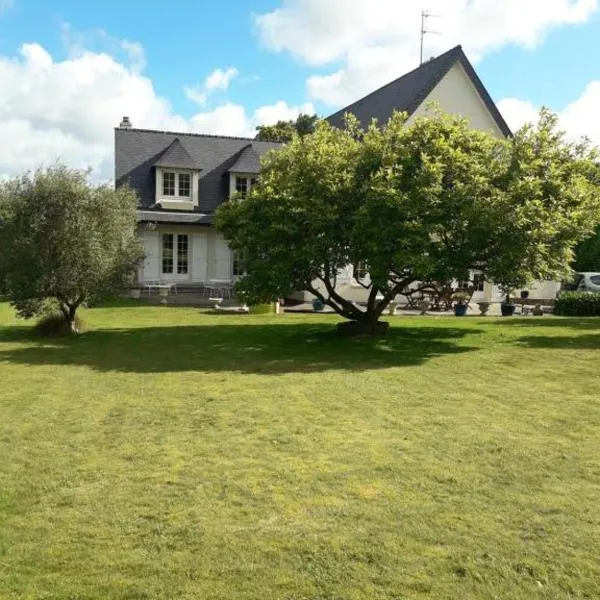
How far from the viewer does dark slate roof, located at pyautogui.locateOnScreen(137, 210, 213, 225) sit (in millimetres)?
30156

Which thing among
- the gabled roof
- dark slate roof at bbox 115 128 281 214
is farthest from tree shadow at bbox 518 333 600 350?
the gabled roof

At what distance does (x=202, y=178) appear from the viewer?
3350 cm

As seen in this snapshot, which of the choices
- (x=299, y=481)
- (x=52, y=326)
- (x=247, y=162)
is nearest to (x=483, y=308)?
(x=247, y=162)

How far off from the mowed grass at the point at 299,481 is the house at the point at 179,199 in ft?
60.2

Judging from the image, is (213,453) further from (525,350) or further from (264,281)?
(525,350)

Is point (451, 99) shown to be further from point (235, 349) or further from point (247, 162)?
point (235, 349)

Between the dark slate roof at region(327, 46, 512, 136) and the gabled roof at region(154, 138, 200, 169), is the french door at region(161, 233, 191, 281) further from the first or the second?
the dark slate roof at region(327, 46, 512, 136)

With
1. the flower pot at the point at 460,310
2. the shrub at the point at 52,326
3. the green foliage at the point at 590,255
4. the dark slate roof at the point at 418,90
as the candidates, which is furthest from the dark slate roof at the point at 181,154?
the green foliage at the point at 590,255

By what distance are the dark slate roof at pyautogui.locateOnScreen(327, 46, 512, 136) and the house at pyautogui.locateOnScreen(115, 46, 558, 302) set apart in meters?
0.05

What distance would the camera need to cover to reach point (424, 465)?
6.63 m

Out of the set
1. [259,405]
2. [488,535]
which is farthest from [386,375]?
[488,535]

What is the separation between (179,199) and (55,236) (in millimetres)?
15737

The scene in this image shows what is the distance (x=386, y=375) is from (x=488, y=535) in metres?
7.07

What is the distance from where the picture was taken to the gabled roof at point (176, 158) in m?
31.5
